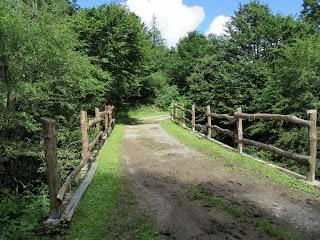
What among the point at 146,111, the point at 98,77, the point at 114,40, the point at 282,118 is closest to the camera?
the point at 282,118

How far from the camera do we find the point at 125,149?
13000mm

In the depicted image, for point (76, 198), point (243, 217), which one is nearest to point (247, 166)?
point (243, 217)

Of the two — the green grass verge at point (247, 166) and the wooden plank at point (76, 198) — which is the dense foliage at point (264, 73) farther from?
the wooden plank at point (76, 198)

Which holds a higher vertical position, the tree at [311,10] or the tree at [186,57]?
the tree at [311,10]

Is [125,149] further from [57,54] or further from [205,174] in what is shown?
[205,174]

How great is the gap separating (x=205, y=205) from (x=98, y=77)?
13.9 metres

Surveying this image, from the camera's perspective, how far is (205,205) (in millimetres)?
6480

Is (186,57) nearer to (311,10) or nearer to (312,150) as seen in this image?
(311,10)

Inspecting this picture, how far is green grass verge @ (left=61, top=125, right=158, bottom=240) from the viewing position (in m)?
5.38

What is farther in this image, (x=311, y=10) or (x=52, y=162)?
(x=311, y=10)

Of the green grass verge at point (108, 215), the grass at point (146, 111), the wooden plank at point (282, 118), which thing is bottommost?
the grass at point (146, 111)

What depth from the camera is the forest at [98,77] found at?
11.2 metres

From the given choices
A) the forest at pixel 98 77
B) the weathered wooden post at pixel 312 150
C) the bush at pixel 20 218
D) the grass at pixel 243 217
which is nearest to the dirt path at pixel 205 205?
the grass at pixel 243 217

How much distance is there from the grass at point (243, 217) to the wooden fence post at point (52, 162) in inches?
95.9
